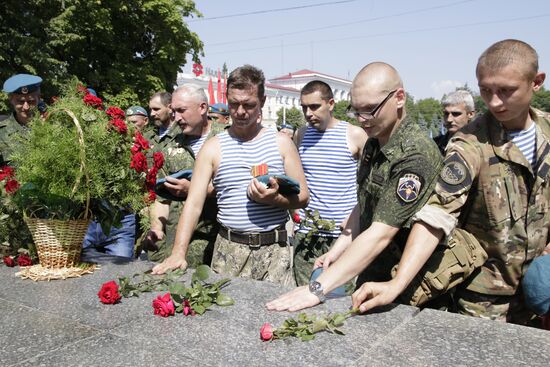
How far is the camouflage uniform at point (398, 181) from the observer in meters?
2.23

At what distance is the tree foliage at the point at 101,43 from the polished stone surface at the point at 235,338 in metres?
14.5

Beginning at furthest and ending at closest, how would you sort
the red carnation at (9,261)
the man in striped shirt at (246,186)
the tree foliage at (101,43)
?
the tree foliage at (101,43), the man in striped shirt at (246,186), the red carnation at (9,261)

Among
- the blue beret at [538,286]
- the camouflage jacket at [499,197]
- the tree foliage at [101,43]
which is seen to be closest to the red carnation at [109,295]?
the camouflage jacket at [499,197]

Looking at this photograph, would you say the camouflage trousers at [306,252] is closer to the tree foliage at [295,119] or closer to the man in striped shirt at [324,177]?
the man in striped shirt at [324,177]

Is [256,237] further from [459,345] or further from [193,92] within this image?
[459,345]

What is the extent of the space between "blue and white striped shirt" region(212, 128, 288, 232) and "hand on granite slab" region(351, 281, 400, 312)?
4.12ft

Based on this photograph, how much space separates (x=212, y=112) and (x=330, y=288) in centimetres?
576

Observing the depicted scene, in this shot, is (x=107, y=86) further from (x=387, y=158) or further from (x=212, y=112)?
(x=387, y=158)

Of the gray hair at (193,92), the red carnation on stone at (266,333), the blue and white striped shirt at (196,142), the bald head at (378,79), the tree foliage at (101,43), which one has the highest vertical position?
the tree foliage at (101,43)

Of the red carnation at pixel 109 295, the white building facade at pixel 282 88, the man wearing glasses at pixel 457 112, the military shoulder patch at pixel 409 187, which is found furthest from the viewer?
the white building facade at pixel 282 88

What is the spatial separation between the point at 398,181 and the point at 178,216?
7.88ft

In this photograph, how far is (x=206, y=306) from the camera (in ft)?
7.33

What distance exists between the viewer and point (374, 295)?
2125mm

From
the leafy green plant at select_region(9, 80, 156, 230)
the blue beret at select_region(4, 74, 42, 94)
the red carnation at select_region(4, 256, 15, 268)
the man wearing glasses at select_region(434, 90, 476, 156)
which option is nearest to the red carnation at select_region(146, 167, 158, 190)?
the leafy green plant at select_region(9, 80, 156, 230)
